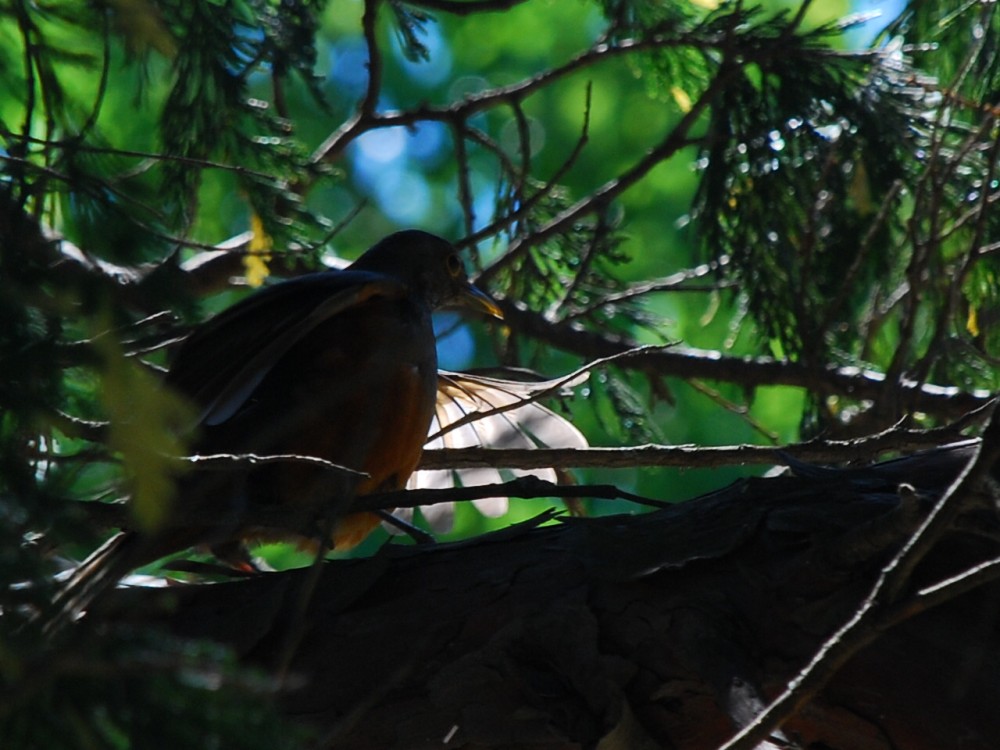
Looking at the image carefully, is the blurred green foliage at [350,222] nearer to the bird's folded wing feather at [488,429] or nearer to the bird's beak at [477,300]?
the bird's beak at [477,300]

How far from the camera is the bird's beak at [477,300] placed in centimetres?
432

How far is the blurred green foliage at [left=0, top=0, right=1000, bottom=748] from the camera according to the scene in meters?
1.26

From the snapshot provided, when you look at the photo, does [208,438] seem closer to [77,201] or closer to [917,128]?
[77,201]

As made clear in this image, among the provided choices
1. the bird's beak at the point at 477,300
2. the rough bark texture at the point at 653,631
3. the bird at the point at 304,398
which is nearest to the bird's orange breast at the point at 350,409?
the bird at the point at 304,398

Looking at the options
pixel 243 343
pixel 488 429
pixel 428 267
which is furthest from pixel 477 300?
pixel 243 343

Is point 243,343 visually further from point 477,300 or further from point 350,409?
point 477,300

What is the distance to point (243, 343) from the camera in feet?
8.84

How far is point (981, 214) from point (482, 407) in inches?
67.2

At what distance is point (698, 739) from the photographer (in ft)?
6.33

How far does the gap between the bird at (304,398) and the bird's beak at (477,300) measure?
674 millimetres

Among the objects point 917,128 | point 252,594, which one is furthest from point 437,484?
point 917,128

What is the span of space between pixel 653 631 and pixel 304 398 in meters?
1.44

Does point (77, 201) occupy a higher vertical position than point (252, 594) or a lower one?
higher

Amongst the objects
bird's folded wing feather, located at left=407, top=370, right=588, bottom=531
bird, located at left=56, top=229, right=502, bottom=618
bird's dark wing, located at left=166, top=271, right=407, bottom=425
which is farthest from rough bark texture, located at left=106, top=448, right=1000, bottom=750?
bird's folded wing feather, located at left=407, top=370, right=588, bottom=531
